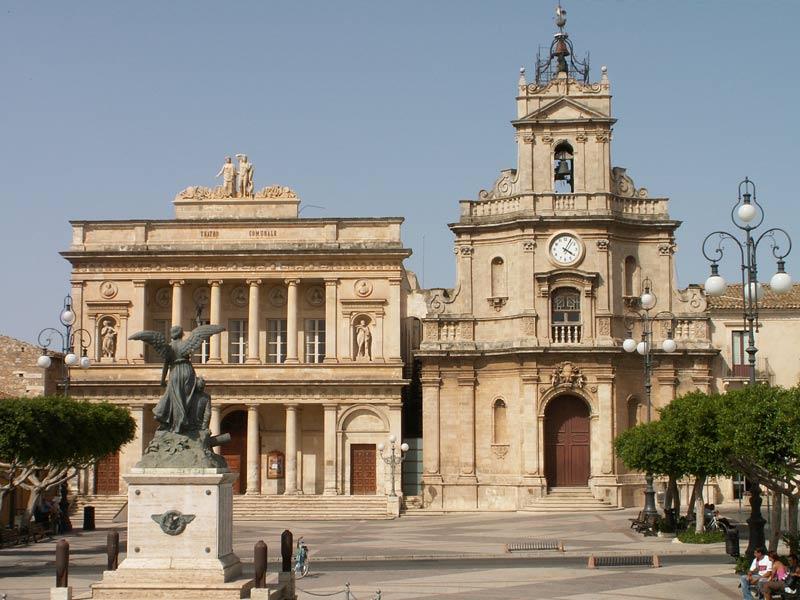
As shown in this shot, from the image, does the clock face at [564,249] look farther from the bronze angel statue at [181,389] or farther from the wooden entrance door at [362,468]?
the bronze angel statue at [181,389]

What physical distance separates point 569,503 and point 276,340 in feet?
52.8

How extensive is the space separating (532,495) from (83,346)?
22223mm

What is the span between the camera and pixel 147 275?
5697 cm

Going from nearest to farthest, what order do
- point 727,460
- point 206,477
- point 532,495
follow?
point 206,477 → point 727,460 → point 532,495

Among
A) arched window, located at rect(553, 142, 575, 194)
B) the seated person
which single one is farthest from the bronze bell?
the seated person

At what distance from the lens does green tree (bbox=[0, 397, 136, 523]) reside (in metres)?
36.3

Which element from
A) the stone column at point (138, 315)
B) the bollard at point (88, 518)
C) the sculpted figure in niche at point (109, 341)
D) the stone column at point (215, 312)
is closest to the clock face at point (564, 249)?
the stone column at point (215, 312)

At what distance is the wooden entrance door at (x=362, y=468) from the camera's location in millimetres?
55406

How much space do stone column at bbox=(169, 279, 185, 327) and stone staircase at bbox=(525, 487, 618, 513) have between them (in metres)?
18.7

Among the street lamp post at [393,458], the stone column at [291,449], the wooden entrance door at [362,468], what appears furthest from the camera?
the wooden entrance door at [362,468]

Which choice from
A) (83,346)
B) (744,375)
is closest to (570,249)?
(744,375)

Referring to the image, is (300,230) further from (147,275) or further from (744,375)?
(744,375)

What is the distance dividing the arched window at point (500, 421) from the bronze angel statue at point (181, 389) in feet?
112

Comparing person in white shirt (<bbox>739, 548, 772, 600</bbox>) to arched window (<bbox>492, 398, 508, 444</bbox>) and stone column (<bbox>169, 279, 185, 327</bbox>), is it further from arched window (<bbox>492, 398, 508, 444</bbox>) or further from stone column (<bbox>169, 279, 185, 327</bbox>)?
stone column (<bbox>169, 279, 185, 327</bbox>)
